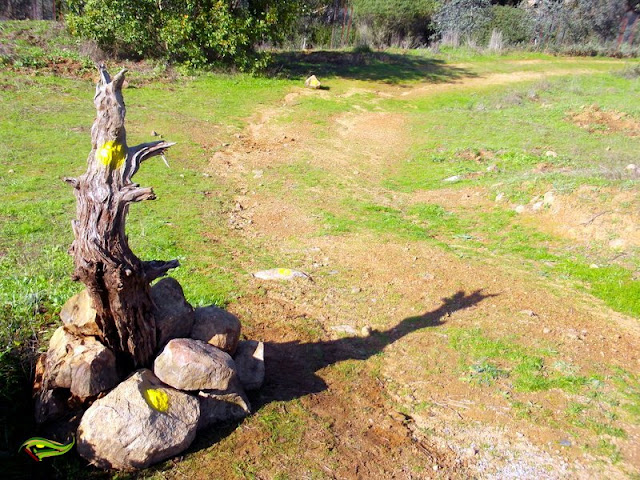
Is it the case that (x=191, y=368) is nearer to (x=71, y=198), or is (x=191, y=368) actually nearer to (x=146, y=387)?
(x=146, y=387)

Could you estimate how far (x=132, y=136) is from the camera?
11750 mm

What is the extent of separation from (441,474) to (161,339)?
225 cm

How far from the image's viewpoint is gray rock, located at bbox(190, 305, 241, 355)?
4.37 metres

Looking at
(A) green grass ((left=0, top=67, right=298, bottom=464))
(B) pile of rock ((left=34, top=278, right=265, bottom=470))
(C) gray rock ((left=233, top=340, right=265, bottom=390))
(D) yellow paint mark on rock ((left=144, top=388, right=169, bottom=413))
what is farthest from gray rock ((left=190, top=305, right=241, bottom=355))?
(A) green grass ((left=0, top=67, right=298, bottom=464))

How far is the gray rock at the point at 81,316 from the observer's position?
3984 mm

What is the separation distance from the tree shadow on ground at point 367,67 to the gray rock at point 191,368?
16.1 meters

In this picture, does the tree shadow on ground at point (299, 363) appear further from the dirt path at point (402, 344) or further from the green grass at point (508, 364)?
the green grass at point (508, 364)

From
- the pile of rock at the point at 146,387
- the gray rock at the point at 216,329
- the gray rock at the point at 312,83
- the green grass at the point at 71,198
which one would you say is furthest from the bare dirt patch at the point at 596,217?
the gray rock at the point at 312,83

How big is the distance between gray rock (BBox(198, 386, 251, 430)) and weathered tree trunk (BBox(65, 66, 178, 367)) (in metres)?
0.85

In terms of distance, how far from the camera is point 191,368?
3902 mm

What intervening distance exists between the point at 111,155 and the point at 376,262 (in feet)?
14.5

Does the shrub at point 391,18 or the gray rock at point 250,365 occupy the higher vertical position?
the shrub at point 391,18

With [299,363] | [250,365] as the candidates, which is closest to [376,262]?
[299,363]

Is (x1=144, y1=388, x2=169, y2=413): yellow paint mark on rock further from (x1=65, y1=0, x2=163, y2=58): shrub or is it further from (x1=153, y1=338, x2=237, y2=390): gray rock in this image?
(x1=65, y1=0, x2=163, y2=58): shrub
